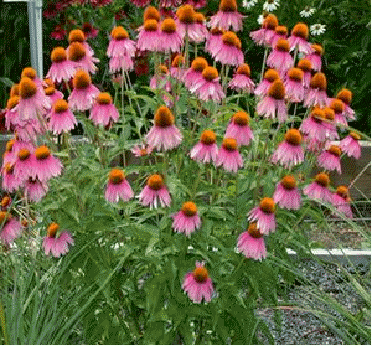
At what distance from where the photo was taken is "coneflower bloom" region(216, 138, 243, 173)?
2.63 m

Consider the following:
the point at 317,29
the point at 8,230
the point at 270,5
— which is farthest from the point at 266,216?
the point at 317,29

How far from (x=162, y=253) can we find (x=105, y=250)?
26 centimetres

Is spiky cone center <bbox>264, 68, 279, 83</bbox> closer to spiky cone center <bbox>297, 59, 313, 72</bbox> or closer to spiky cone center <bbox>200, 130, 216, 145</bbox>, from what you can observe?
spiky cone center <bbox>297, 59, 313, 72</bbox>

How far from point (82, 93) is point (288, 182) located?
0.60 meters

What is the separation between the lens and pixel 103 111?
2762mm

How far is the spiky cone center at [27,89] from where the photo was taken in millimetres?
2658

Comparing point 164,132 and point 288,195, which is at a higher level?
point 164,132

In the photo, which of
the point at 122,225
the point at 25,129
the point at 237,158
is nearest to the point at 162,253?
the point at 122,225

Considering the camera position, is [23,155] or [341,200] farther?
[341,200]

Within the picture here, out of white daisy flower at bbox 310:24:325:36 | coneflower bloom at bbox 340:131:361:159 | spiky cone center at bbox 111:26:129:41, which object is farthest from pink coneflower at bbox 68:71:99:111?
A: white daisy flower at bbox 310:24:325:36

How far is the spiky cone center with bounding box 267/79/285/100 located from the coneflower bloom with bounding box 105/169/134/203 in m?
0.45

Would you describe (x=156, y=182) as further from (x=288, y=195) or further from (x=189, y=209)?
(x=288, y=195)

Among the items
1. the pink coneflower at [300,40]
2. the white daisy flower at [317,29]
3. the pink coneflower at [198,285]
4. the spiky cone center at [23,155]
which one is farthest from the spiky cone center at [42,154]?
the white daisy flower at [317,29]

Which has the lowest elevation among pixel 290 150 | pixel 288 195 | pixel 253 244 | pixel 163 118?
pixel 253 244
